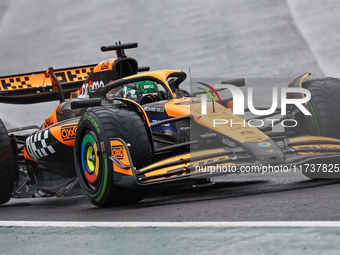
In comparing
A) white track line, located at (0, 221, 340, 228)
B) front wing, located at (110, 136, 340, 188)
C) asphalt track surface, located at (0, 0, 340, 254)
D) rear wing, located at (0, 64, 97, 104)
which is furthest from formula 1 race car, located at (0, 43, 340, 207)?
rear wing, located at (0, 64, 97, 104)

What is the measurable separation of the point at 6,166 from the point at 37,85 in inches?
81.7

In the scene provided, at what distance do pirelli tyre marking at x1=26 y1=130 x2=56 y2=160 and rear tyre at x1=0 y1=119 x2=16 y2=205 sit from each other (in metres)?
0.28

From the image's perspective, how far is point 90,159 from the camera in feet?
17.1

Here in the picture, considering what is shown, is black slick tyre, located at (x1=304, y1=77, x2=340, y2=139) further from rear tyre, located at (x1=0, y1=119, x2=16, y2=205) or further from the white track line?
rear tyre, located at (x1=0, y1=119, x2=16, y2=205)

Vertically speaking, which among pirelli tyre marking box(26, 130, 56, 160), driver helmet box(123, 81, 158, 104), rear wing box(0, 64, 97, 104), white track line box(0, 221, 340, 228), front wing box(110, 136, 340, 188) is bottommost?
white track line box(0, 221, 340, 228)

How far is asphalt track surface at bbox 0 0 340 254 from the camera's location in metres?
3.94

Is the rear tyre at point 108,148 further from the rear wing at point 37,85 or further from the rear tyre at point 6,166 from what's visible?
the rear wing at point 37,85

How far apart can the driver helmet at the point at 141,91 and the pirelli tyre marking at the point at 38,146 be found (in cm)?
88

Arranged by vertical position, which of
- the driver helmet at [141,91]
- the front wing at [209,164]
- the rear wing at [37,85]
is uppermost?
the rear wing at [37,85]

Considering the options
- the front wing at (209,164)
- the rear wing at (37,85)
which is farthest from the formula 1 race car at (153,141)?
the rear wing at (37,85)

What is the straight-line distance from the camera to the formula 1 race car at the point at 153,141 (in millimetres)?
4848

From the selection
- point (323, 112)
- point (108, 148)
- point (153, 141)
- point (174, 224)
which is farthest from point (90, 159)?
point (323, 112)

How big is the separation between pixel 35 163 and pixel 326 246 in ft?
14.2

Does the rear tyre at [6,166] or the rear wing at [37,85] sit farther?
the rear wing at [37,85]
